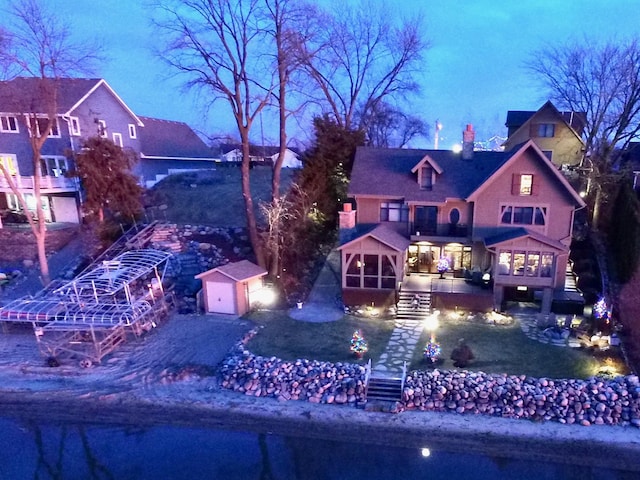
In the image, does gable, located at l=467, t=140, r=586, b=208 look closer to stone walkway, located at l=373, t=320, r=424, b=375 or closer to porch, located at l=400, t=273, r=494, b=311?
porch, located at l=400, t=273, r=494, b=311

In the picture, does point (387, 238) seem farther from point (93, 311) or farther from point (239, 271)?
point (93, 311)

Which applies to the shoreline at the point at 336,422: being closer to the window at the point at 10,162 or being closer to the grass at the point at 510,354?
the grass at the point at 510,354


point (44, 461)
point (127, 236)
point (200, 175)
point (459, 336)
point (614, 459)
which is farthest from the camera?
point (200, 175)

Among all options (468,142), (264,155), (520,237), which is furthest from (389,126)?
(520,237)

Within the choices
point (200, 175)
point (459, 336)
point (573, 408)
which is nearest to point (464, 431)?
point (573, 408)

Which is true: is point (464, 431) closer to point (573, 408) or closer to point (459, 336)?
point (573, 408)

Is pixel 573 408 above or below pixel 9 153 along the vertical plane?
below

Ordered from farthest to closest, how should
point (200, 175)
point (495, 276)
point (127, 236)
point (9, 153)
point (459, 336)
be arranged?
1. point (200, 175)
2. point (9, 153)
3. point (127, 236)
4. point (495, 276)
5. point (459, 336)
